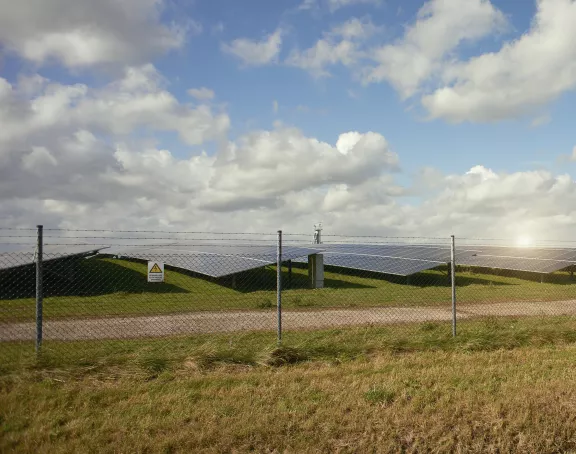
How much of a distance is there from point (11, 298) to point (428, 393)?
18915mm

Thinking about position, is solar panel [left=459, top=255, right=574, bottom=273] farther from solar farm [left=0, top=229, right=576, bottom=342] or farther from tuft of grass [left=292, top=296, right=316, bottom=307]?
tuft of grass [left=292, top=296, right=316, bottom=307]

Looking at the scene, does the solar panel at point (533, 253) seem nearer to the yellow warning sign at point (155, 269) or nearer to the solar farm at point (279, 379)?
the solar farm at point (279, 379)

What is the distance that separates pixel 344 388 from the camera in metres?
6.64

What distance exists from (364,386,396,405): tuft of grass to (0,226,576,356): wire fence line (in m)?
3.50

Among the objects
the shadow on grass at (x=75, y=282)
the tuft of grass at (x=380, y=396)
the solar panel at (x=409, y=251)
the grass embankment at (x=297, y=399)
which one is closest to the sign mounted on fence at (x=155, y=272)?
the grass embankment at (x=297, y=399)

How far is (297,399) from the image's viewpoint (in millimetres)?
6219

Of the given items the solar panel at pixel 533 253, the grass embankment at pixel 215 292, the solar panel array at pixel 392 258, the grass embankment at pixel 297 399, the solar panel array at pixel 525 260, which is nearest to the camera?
the grass embankment at pixel 297 399

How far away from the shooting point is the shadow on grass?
22.3 metres

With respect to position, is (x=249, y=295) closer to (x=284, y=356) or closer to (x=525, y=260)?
(x=284, y=356)

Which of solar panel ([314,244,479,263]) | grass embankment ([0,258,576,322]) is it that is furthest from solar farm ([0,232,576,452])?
solar panel ([314,244,479,263])

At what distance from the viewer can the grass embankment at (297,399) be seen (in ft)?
16.8

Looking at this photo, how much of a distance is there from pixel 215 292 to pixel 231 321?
27.7 feet

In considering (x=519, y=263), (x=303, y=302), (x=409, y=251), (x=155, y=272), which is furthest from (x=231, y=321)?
(x=519, y=263)

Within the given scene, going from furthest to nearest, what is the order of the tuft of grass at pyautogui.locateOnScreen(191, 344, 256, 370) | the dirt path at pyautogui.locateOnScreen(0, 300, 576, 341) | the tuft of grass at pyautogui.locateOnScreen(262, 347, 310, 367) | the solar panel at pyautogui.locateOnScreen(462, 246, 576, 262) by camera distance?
the solar panel at pyautogui.locateOnScreen(462, 246, 576, 262), the dirt path at pyautogui.locateOnScreen(0, 300, 576, 341), the tuft of grass at pyautogui.locateOnScreen(262, 347, 310, 367), the tuft of grass at pyautogui.locateOnScreen(191, 344, 256, 370)
